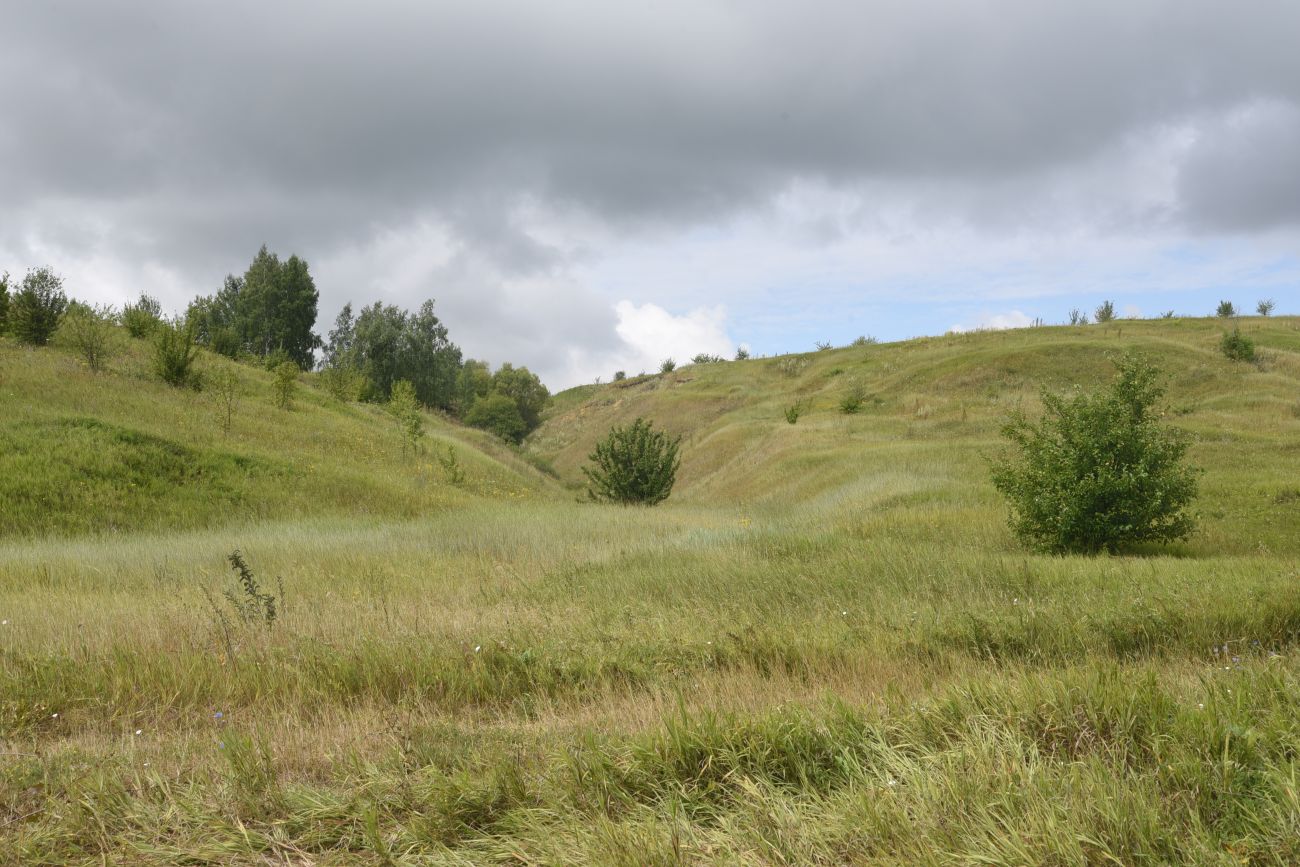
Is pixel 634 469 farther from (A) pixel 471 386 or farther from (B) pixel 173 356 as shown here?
(A) pixel 471 386

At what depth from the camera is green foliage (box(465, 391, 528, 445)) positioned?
71.6 m

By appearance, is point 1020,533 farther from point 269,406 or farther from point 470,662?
point 269,406

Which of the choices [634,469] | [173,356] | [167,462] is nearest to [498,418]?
[173,356]

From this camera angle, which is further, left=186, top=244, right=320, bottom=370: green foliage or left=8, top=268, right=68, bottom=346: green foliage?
left=186, top=244, right=320, bottom=370: green foliage

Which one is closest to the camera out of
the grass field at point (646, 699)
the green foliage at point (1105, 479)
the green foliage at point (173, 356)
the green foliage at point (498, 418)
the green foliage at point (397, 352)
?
the grass field at point (646, 699)

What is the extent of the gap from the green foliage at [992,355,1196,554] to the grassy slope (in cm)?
1532

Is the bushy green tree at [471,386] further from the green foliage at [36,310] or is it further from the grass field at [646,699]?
the grass field at [646,699]

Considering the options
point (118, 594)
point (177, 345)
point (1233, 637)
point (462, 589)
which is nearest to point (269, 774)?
point (462, 589)

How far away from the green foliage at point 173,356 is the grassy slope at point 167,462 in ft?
1.86

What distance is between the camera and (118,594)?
8680mm

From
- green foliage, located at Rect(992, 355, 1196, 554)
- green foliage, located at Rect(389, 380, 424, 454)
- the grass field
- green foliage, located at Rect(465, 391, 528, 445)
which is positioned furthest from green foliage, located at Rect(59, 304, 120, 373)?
green foliage, located at Rect(465, 391, 528, 445)

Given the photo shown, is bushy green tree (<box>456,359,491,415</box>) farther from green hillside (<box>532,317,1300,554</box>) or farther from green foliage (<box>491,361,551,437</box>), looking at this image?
green hillside (<box>532,317,1300,554</box>)

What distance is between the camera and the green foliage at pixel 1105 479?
1309 cm

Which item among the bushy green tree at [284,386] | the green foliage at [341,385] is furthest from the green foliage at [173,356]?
the green foliage at [341,385]
